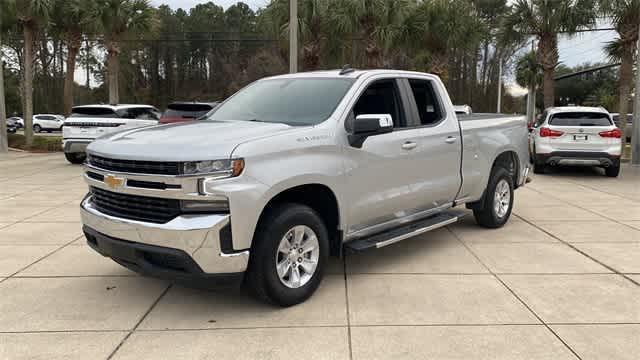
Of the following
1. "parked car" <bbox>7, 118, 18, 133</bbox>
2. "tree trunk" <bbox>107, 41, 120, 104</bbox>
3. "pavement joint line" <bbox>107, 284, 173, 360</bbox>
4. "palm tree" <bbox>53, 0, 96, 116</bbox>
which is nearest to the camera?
"pavement joint line" <bbox>107, 284, 173, 360</bbox>

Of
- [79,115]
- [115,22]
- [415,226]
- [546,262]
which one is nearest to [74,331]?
[415,226]

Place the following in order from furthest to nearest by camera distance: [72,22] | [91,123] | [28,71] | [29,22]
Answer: [72,22], [28,71], [29,22], [91,123]

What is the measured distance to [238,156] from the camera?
4.16 meters

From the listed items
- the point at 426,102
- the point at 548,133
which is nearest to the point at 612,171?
the point at 548,133

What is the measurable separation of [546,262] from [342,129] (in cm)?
277

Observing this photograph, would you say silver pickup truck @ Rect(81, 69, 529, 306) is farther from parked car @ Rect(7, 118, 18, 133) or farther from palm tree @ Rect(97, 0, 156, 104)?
parked car @ Rect(7, 118, 18, 133)

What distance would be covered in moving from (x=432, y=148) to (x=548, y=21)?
1613cm

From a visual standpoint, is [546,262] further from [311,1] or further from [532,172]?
[311,1]

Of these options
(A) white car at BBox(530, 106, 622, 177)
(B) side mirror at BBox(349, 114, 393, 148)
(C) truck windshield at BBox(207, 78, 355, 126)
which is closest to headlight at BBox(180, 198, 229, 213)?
(C) truck windshield at BBox(207, 78, 355, 126)

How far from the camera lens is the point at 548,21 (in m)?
19.9

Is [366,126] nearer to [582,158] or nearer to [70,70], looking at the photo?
[582,158]

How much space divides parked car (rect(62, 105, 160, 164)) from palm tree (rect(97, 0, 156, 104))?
6.65m

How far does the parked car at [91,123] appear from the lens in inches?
602

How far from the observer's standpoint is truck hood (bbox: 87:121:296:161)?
13.7 feet
